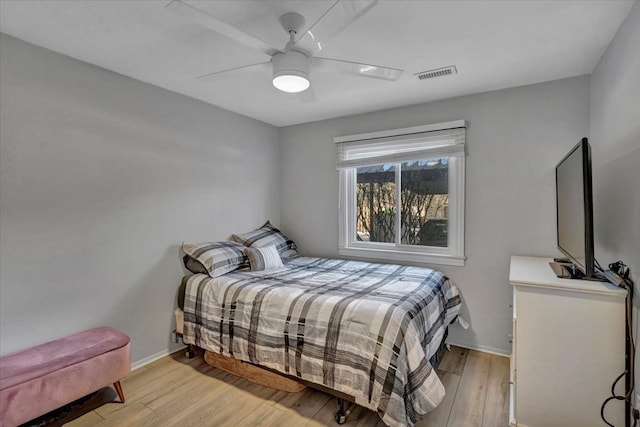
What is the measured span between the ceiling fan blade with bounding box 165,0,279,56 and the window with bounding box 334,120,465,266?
1.91 m

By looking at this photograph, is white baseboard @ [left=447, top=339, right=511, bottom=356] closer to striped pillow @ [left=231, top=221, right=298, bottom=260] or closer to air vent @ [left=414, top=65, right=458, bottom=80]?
striped pillow @ [left=231, top=221, right=298, bottom=260]

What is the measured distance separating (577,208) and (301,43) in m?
1.76

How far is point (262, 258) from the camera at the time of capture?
3074 millimetres

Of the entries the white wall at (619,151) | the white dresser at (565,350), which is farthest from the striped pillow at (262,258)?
the white wall at (619,151)

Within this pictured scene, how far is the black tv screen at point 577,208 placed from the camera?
1.54 metres

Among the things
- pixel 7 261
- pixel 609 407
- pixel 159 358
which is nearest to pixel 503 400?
pixel 609 407

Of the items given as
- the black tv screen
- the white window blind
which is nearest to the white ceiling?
the white window blind

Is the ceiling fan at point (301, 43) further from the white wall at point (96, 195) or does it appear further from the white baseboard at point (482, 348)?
the white baseboard at point (482, 348)

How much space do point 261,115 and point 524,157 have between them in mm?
2691

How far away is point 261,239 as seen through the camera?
351 cm

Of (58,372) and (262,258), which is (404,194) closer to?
(262,258)

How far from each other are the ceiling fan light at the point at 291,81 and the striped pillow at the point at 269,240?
6.52 feet

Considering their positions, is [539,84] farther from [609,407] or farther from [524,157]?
[609,407]

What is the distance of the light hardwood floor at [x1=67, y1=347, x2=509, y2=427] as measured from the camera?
1926 millimetres
